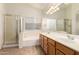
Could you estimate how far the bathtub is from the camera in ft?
4.83

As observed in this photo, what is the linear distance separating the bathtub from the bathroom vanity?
0.11 metres

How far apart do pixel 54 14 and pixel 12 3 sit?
64 centimetres

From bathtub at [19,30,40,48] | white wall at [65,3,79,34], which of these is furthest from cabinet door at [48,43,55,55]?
white wall at [65,3,79,34]

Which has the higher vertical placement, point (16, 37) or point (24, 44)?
point (16, 37)

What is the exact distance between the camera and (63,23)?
142 centimetres

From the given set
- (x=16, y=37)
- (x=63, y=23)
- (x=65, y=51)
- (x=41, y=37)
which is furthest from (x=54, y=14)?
(x=16, y=37)

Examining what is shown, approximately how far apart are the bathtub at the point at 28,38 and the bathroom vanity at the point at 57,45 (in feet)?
0.37

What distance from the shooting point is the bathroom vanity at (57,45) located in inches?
45.1

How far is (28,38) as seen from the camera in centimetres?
149

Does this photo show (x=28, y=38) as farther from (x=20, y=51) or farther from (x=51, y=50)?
(x=51, y=50)

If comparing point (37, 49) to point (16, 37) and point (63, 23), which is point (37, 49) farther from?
point (63, 23)

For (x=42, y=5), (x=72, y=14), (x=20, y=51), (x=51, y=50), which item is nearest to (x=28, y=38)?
(x=20, y=51)
